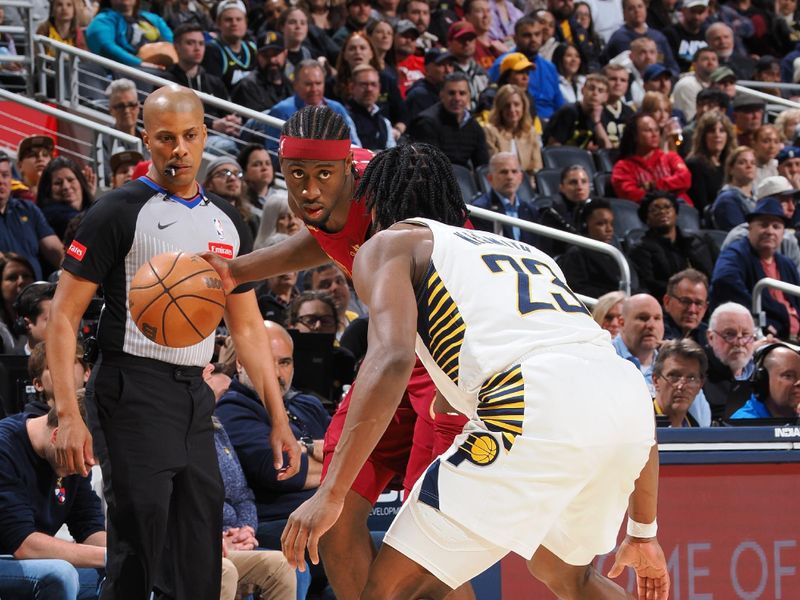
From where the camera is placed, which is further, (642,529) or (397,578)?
(642,529)

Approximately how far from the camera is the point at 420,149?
14.1 feet

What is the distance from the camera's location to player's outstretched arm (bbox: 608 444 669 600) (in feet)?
13.6

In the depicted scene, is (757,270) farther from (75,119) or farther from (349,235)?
(349,235)

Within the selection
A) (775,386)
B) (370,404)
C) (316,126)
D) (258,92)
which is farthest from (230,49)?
(370,404)

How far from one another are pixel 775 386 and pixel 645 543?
3466 millimetres

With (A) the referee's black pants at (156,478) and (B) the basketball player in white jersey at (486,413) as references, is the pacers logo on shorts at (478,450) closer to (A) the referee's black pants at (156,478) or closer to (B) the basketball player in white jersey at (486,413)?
(B) the basketball player in white jersey at (486,413)

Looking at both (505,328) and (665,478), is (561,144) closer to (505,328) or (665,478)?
(665,478)

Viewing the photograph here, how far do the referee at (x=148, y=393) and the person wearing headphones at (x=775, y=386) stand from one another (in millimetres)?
3625

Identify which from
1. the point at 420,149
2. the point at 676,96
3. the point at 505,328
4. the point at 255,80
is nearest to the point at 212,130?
the point at 255,80

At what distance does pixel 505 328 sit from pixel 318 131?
4.57 feet

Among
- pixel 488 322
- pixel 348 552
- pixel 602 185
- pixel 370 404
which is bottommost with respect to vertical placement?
pixel 602 185

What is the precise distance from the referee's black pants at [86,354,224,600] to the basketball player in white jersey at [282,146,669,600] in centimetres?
126

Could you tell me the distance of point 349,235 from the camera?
482cm

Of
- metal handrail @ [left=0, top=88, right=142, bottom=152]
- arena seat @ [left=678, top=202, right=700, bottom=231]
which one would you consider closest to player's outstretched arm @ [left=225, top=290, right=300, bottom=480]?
metal handrail @ [left=0, top=88, right=142, bottom=152]
